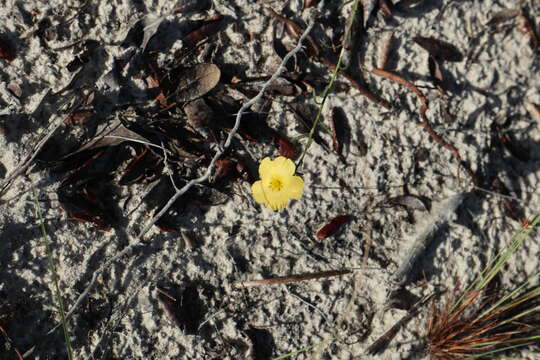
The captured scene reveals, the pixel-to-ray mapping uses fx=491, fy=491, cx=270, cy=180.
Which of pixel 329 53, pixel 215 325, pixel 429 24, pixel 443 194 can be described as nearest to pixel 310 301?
pixel 215 325

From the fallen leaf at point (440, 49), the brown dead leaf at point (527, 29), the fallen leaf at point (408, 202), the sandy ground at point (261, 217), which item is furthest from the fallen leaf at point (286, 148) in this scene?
the brown dead leaf at point (527, 29)

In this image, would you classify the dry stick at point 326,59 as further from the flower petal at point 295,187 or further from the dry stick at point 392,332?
the dry stick at point 392,332

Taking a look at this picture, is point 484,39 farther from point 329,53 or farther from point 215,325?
point 215,325

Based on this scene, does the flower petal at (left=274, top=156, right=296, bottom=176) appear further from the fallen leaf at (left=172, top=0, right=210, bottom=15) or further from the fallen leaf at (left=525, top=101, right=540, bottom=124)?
the fallen leaf at (left=525, top=101, right=540, bottom=124)

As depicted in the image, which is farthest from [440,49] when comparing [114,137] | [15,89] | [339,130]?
[15,89]

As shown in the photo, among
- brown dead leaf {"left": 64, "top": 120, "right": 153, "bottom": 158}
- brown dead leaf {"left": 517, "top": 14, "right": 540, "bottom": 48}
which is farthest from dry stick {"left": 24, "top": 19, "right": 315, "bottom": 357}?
brown dead leaf {"left": 517, "top": 14, "right": 540, "bottom": 48}

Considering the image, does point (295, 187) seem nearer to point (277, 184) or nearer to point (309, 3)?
point (277, 184)
